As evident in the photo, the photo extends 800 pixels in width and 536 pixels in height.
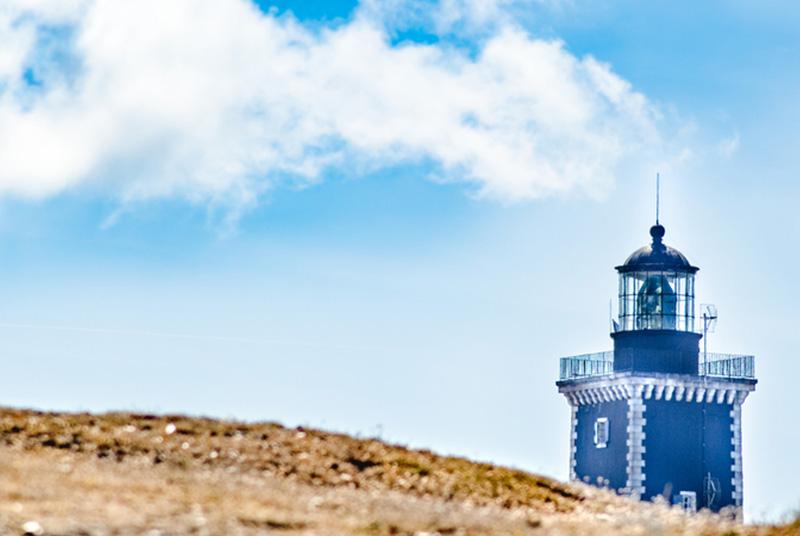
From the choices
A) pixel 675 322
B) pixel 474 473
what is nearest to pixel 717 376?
pixel 675 322

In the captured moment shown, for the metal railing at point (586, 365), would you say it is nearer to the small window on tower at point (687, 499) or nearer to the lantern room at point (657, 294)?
the lantern room at point (657, 294)

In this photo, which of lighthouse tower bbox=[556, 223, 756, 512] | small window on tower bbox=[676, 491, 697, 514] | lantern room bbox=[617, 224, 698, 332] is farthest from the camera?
lantern room bbox=[617, 224, 698, 332]

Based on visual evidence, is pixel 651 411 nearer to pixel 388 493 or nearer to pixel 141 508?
pixel 388 493

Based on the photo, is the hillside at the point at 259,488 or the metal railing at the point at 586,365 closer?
the hillside at the point at 259,488

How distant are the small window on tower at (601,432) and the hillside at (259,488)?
47.2 metres

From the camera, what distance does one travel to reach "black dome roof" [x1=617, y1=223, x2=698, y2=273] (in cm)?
7925

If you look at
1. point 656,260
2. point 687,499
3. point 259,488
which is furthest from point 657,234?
point 259,488

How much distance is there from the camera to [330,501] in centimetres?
2516

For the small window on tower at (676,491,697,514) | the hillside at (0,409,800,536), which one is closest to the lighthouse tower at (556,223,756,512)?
the small window on tower at (676,491,697,514)

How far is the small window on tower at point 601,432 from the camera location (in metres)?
79.2

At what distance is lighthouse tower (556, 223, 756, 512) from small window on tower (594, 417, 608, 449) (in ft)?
0.14

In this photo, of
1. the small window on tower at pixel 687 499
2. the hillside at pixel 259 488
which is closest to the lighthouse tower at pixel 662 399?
the small window on tower at pixel 687 499

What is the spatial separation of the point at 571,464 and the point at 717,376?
7.68m

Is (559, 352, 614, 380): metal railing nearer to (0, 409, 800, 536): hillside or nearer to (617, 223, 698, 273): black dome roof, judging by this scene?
(617, 223, 698, 273): black dome roof
